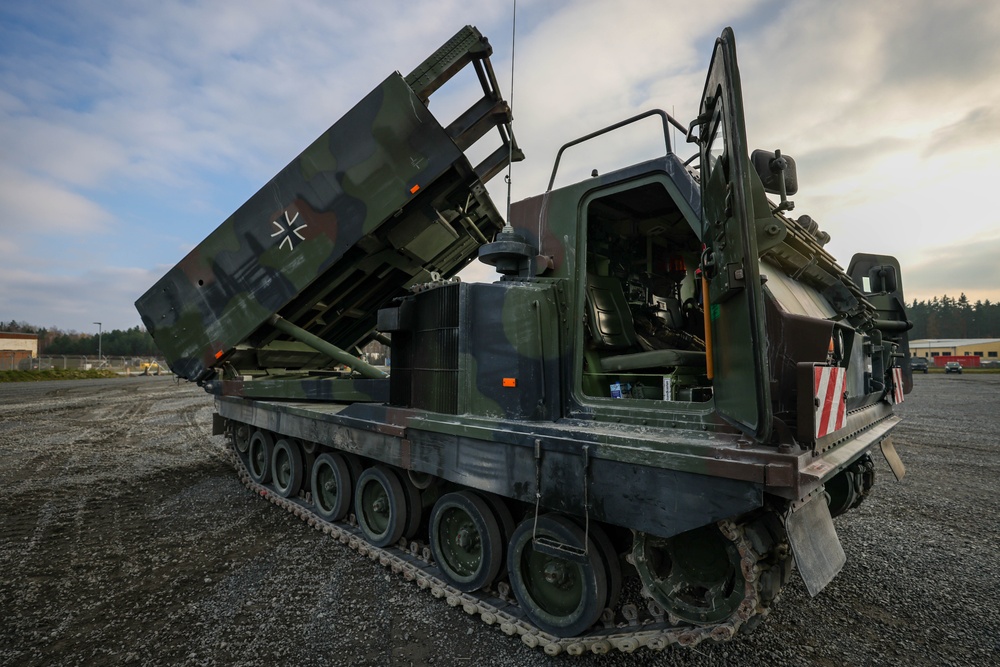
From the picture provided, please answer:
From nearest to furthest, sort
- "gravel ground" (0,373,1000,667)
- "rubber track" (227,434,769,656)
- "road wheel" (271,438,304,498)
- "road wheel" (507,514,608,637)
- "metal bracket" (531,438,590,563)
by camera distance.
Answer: "rubber track" (227,434,769,656)
"metal bracket" (531,438,590,563)
"road wheel" (507,514,608,637)
"gravel ground" (0,373,1000,667)
"road wheel" (271,438,304,498)

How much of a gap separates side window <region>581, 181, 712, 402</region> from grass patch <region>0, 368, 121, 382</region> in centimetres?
3874

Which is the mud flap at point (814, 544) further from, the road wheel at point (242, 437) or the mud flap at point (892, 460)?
the road wheel at point (242, 437)

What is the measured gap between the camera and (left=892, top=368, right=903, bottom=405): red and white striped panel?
457cm

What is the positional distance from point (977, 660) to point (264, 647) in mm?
4012

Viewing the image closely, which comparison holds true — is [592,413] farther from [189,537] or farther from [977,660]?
[189,537]

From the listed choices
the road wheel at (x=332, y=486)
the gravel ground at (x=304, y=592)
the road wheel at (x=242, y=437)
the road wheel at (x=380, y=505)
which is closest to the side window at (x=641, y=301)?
the gravel ground at (x=304, y=592)

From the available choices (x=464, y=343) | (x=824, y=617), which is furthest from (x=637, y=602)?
(x=464, y=343)

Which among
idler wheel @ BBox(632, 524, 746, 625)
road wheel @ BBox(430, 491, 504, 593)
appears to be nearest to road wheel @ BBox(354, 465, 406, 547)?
road wheel @ BBox(430, 491, 504, 593)

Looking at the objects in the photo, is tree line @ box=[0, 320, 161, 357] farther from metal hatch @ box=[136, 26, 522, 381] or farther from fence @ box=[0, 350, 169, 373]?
metal hatch @ box=[136, 26, 522, 381]

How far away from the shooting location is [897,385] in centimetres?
470

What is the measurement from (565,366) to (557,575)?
48.4 inches

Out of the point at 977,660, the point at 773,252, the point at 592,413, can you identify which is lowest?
the point at 977,660

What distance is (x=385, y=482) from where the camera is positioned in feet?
14.5

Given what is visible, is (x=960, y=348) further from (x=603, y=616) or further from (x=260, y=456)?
(x=603, y=616)
